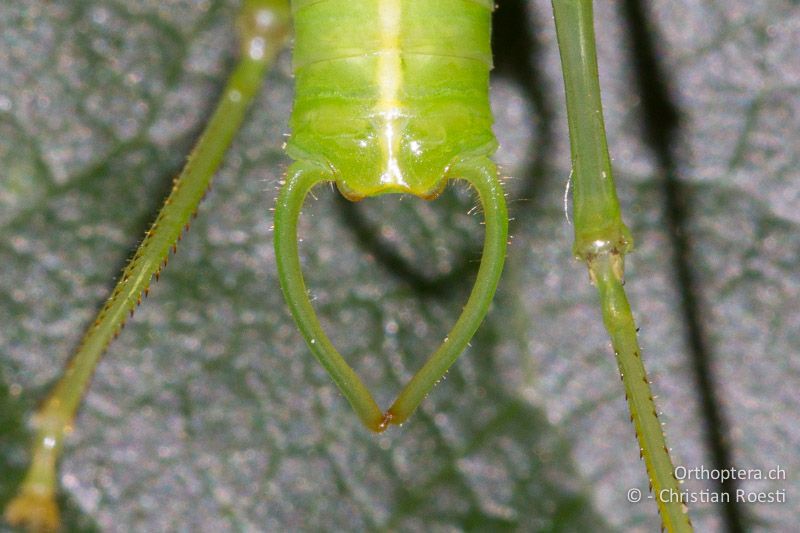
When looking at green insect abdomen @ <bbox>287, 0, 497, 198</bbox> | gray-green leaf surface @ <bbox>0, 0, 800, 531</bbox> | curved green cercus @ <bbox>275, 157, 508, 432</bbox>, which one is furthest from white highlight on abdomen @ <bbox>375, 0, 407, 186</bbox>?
gray-green leaf surface @ <bbox>0, 0, 800, 531</bbox>

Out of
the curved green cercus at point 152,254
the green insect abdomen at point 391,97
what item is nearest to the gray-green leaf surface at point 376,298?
the curved green cercus at point 152,254

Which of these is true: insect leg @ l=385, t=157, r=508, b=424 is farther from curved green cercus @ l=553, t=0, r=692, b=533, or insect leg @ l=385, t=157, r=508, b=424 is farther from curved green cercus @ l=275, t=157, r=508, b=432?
curved green cercus @ l=553, t=0, r=692, b=533

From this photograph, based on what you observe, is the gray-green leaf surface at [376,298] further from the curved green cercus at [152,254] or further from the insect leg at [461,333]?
the insect leg at [461,333]

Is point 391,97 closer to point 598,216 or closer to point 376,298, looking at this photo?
point 598,216

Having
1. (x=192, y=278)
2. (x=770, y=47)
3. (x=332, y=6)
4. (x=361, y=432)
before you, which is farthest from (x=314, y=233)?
(x=770, y=47)

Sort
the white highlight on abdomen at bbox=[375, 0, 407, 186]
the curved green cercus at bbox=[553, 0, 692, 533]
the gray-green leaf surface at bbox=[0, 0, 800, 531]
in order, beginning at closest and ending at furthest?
the curved green cercus at bbox=[553, 0, 692, 533]
the white highlight on abdomen at bbox=[375, 0, 407, 186]
the gray-green leaf surface at bbox=[0, 0, 800, 531]

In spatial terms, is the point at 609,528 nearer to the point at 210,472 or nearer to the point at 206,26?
the point at 210,472

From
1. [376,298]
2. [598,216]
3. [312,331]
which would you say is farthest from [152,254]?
[598,216]
